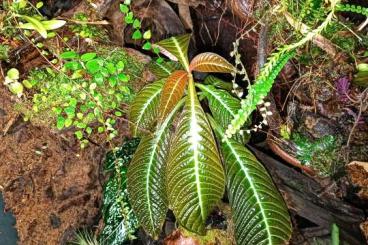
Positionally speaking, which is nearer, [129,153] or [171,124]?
[171,124]

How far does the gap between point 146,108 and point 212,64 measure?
0.40 metres

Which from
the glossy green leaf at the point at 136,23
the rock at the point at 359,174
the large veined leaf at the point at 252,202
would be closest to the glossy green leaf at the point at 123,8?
the glossy green leaf at the point at 136,23

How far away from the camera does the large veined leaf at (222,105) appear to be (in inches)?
65.7

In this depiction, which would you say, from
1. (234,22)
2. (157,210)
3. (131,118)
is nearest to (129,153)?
(131,118)

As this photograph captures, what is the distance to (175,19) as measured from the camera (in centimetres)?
203

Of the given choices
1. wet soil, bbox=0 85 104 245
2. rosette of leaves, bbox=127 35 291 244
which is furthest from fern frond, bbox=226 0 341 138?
wet soil, bbox=0 85 104 245

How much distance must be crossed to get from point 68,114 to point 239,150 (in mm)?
884

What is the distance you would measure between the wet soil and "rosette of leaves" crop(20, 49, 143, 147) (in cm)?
18

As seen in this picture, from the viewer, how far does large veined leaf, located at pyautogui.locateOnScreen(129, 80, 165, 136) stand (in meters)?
1.78

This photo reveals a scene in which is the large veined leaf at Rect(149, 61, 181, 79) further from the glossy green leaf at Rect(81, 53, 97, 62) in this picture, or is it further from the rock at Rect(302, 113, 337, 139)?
the rock at Rect(302, 113, 337, 139)

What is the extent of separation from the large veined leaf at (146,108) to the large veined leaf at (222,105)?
0.71 feet

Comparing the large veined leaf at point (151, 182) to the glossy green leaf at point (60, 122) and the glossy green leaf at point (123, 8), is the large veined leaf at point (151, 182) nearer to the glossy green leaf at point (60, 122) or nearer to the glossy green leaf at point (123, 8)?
the glossy green leaf at point (60, 122)

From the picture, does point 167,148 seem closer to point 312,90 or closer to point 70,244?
point 312,90

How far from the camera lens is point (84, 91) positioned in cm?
183
